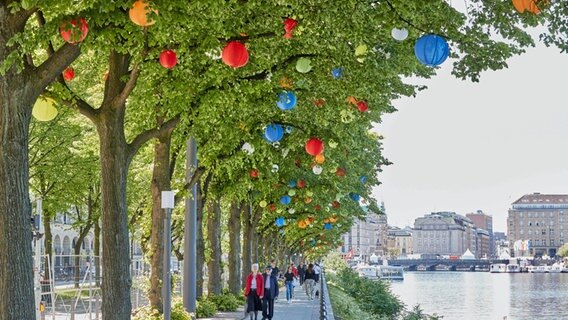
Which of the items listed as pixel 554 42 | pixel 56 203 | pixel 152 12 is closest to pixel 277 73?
pixel 554 42

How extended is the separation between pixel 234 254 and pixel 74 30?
80.8 feet

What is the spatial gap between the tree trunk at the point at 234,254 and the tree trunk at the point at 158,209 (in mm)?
14259

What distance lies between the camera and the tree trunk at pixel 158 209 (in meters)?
18.8

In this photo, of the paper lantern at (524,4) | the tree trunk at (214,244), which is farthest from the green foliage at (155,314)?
the paper lantern at (524,4)

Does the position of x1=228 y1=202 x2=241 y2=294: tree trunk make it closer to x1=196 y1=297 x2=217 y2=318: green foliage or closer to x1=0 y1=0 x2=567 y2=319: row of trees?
x1=196 y1=297 x2=217 y2=318: green foliage

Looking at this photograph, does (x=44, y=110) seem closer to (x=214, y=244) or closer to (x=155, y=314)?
(x=155, y=314)

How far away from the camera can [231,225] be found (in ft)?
114

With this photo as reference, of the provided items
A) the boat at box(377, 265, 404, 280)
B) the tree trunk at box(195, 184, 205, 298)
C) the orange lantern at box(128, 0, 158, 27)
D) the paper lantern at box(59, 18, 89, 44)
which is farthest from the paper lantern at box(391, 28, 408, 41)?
the boat at box(377, 265, 404, 280)

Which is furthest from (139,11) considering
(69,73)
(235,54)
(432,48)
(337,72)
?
(337,72)

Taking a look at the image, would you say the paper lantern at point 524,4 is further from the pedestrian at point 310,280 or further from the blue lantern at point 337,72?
the pedestrian at point 310,280

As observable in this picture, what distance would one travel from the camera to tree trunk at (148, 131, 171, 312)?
1878cm

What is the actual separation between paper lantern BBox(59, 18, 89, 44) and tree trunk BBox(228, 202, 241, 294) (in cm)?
2409

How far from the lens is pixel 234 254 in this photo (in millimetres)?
34000

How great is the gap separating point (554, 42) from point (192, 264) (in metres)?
10.8
